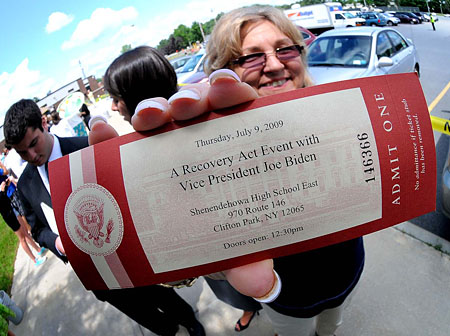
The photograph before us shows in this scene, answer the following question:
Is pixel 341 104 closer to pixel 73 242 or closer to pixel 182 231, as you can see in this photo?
pixel 182 231

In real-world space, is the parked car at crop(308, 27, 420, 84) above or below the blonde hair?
below

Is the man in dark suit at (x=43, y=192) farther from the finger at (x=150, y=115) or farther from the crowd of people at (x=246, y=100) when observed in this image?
the finger at (x=150, y=115)

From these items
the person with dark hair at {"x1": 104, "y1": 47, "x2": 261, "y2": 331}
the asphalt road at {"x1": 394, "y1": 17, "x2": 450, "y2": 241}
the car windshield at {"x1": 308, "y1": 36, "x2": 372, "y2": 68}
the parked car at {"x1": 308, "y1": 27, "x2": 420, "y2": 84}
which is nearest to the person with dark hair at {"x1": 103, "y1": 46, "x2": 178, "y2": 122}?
the person with dark hair at {"x1": 104, "y1": 47, "x2": 261, "y2": 331}

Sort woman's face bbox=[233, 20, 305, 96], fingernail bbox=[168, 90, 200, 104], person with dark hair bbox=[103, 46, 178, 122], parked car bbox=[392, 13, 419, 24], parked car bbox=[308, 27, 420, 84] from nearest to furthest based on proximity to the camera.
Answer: fingernail bbox=[168, 90, 200, 104] < woman's face bbox=[233, 20, 305, 96] < person with dark hair bbox=[103, 46, 178, 122] < parked car bbox=[308, 27, 420, 84] < parked car bbox=[392, 13, 419, 24]

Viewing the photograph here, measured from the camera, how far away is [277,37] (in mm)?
1140

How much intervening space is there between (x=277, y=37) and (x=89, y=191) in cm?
99

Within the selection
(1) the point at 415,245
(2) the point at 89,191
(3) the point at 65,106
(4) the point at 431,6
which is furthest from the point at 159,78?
(4) the point at 431,6

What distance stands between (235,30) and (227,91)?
0.56 m

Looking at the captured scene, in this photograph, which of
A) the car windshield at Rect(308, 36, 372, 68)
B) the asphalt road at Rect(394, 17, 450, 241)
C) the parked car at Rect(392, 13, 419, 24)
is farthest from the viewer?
the parked car at Rect(392, 13, 419, 24)

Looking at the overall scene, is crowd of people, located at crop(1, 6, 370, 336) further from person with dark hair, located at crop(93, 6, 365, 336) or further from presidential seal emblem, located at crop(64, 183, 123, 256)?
presidential seal emblem, located at crop(64, 183, 123, 256)

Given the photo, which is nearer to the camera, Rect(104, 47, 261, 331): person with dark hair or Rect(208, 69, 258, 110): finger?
Rect(208, 69, 258, 110): finger

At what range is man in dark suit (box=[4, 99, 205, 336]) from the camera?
1.76 meters

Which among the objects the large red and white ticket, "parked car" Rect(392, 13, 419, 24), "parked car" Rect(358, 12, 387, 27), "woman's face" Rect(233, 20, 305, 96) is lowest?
"parked car" Rect(392, 13, 419, 24)

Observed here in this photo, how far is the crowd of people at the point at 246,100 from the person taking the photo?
30.4 inches
